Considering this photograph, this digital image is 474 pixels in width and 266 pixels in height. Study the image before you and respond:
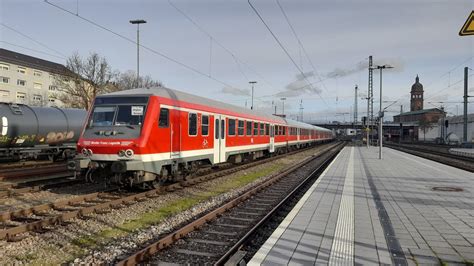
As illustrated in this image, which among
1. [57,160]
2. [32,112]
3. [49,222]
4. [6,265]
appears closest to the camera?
[6,265]

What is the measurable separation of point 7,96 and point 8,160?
189 feet

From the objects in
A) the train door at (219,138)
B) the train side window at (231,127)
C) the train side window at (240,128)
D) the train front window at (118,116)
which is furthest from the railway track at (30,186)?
the train side window at (240,128)

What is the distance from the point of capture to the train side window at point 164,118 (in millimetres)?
11891

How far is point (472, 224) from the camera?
802 cm

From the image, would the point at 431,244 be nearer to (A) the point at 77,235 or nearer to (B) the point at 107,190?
(A) the point at 77,235

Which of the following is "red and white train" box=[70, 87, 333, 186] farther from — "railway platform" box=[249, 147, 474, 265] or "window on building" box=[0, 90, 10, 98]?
"window on building" box=[0, 90, 10, 98]

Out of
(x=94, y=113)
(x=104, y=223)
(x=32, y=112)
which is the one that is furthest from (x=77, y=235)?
(x=32, y=112)

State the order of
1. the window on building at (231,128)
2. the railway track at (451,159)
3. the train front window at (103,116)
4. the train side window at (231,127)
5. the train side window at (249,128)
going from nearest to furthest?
the train front window at (103,116)
the window on building at (231,128)
the train side window at (231,127)
the train side window at (249,128)
the railway track at (451,159)

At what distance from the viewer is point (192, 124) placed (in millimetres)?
14242

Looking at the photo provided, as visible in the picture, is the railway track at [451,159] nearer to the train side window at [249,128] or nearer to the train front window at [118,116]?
the train side window at [249,128]

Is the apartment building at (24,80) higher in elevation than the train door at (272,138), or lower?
higher

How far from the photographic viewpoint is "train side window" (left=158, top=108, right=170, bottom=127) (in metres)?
11.9

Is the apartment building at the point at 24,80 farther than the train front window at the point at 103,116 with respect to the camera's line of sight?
Yes

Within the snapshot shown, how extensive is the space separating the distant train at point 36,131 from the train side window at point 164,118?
1037 cm
